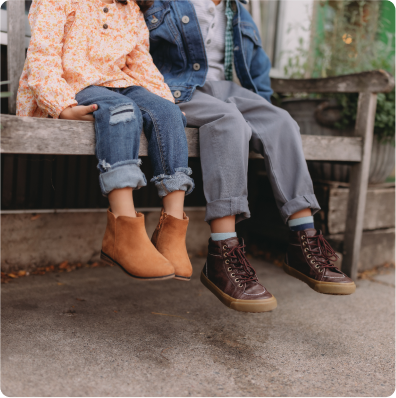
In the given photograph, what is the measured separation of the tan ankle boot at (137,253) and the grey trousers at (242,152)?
0.26 m

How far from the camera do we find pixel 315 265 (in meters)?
1.54

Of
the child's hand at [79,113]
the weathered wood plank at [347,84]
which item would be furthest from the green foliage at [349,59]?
the child's hand at [79,113]

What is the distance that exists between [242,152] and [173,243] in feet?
1.34

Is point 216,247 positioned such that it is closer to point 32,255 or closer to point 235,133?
point 235,133

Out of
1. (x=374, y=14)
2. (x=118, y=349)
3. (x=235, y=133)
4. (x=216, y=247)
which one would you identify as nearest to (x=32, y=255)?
(x=118, y=349)

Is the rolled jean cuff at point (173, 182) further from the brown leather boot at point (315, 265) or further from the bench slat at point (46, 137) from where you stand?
the brown leather boot at point (315, 265)

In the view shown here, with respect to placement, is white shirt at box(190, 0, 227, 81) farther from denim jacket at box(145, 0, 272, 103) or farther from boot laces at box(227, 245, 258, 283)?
boot laces at box(227, 245, 258, 283)

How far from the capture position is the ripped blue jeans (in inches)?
51.7

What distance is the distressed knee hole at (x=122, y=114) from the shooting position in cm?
134

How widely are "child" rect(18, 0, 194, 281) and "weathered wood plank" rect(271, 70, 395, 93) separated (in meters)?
1.00

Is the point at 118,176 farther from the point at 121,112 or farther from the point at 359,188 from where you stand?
the point at 359,188

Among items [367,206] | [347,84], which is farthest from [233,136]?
[367,206]

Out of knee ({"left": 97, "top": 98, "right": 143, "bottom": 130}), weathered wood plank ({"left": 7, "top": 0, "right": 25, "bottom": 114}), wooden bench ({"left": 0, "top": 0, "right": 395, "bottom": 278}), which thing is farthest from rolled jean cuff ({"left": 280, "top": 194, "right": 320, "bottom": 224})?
weathered wood plank ({"left": 7, "top": 0, "right": 25, "bottom": 114})

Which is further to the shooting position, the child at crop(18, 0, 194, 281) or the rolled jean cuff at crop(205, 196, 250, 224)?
the rolled jean cuff at crop(205, 196, 250, 224)
